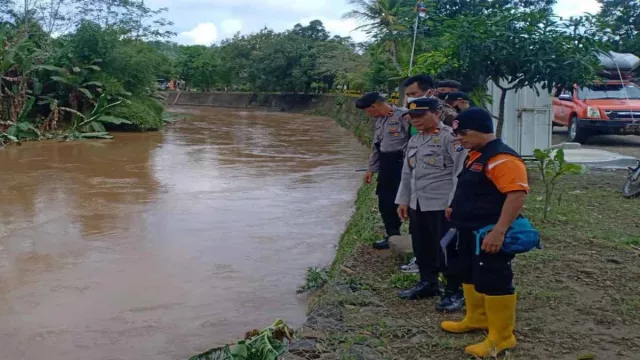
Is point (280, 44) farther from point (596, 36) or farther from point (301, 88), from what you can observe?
point (596, 36)

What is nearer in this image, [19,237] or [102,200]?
[19,237]

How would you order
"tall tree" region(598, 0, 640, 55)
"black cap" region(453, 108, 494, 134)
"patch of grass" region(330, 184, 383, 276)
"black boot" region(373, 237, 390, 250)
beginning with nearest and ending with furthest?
"black cap" region(453, 108, 494, 134)
"black boot" region(373, 237, 390, 250)
"patch of grass" region(330, 184, 383, 276)
"tall tree" region(598, 0, 640, 55)

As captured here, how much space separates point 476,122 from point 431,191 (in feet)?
3.25

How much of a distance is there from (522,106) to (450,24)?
2449mm

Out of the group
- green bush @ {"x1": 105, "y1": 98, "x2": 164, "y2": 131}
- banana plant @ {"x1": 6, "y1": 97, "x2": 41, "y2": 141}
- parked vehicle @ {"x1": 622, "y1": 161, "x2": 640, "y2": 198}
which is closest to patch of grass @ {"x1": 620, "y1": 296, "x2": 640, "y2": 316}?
parked vehicle @ {"x1": 622, "y1": 161, "x2": 640, "y2": 198}

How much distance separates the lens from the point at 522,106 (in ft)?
33.3

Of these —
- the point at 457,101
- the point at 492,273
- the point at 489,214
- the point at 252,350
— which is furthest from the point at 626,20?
the point at 252,350

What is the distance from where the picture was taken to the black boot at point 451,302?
421cm

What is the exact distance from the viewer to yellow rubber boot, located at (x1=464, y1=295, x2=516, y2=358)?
346 cm

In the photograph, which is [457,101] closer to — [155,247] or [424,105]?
[424,105]

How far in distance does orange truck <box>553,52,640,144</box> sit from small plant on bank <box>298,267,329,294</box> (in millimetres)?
9263

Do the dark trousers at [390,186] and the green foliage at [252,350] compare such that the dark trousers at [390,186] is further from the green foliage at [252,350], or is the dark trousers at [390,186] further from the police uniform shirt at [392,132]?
the green foliage at [252,350]

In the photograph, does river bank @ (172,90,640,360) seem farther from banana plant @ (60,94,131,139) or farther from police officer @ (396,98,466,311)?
banana plant @ (60,94,131,139)

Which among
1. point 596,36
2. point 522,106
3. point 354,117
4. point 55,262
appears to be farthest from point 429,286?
point 354,117
